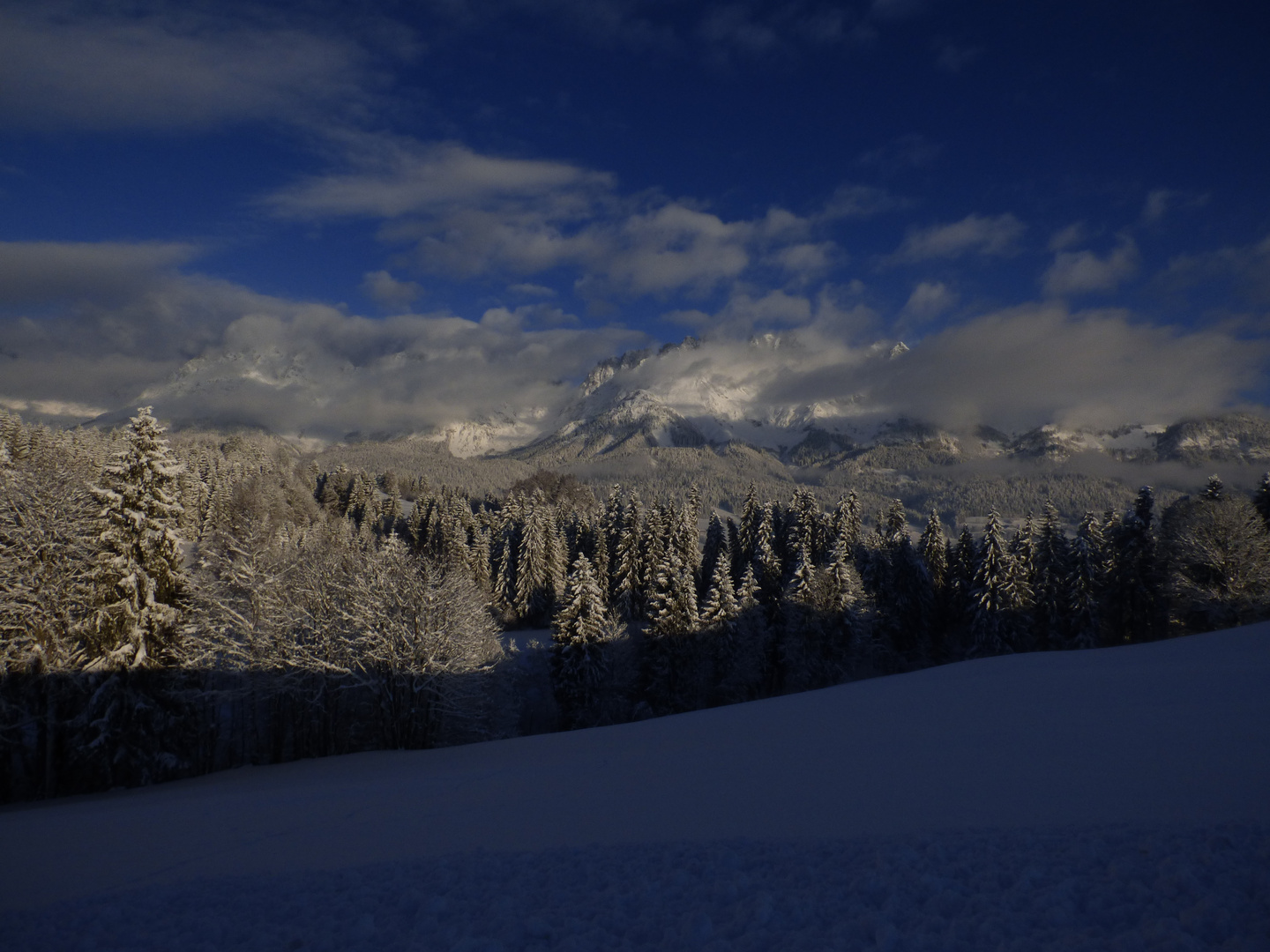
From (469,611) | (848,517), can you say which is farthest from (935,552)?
(469,611)

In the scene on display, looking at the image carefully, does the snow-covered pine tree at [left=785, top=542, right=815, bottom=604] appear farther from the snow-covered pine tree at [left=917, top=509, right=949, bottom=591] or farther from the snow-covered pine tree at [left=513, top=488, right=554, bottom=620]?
the snow-covered pine tree at [left=513, top=488, right=554, bottom=620]

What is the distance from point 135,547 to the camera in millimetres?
19078

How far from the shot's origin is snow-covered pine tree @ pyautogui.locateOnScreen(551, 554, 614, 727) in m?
36.0

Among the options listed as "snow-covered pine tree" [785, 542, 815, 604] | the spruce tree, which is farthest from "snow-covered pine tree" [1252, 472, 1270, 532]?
the spruce tree

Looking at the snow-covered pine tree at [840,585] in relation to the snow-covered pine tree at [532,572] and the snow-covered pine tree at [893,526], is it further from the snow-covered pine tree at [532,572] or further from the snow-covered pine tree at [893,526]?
the snow-covered pine tree at [532,572]

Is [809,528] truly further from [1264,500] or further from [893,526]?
[1264,500]

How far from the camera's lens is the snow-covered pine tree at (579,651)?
3597 centimetres

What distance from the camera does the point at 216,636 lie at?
78.8ft

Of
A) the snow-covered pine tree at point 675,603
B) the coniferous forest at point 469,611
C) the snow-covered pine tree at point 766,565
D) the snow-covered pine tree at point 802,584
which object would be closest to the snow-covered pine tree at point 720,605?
the coniferous forest at point 469,611

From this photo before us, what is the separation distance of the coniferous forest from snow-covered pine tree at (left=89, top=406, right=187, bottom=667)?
2.5 inches

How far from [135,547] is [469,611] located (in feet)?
41.9

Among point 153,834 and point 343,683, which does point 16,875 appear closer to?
point 153,834

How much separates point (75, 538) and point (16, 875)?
12568 millimetres

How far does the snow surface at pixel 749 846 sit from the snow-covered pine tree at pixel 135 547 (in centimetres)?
479
